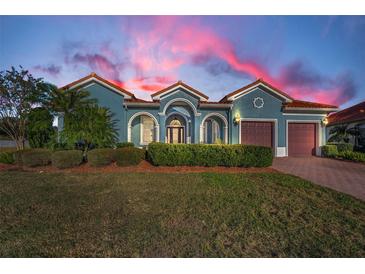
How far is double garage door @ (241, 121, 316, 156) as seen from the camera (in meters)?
12.4

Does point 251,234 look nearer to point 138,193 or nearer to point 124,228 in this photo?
point 124,228

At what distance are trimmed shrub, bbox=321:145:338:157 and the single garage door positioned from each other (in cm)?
68

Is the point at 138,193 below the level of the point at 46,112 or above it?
below

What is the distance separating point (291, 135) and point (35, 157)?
1581 centimetres

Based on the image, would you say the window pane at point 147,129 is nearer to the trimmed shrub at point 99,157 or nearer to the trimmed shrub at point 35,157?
the trimmed shrub at point 99,157

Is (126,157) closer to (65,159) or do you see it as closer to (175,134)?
(65,159)

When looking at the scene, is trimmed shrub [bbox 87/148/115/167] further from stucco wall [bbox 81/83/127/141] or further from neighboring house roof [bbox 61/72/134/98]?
neighboring house roof [bbox 61/72/134/98]

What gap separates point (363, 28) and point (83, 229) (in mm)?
12452

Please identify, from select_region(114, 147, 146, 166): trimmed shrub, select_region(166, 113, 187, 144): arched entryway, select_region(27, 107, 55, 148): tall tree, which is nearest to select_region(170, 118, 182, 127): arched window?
select_region(166, 113, 187, 144): arched entryway

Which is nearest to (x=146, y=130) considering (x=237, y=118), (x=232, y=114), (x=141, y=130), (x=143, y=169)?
(x=141, y=130)

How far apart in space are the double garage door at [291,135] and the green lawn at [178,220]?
23.6 ft

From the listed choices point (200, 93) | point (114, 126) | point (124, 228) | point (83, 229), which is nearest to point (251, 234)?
point (124, 228)

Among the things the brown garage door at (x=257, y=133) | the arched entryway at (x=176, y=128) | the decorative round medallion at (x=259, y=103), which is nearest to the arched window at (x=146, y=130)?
the arched entryway at (x=176, y=128)
